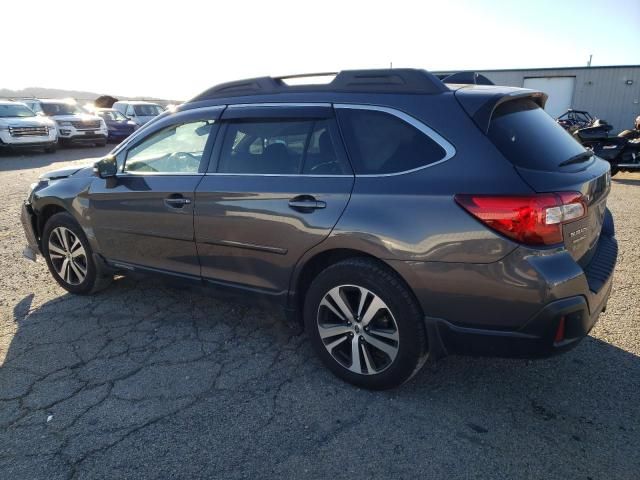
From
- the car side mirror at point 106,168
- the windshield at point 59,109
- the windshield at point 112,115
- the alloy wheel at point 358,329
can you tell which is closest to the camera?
the alloy wheel at point 358,329

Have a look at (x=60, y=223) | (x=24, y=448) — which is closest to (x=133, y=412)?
(x=24, y=448)

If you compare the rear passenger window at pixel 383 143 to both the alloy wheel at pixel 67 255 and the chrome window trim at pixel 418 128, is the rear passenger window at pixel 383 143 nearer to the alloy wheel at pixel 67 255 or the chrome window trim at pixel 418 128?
the chrome window trim at pixel 418 128

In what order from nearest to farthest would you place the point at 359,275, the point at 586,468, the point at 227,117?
the point at 586,468, the point at 359,275, the point at 227,117

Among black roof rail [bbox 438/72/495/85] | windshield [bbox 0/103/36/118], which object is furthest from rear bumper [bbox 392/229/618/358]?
windshield [bbox 0/103/36/118]

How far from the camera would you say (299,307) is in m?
3.15

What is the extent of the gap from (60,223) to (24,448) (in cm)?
237

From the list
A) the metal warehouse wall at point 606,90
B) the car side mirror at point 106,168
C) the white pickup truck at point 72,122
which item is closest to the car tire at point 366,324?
the car side mirror at point 106,168

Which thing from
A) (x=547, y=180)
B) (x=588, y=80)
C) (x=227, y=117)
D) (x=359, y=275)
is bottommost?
(x=588, y=80)

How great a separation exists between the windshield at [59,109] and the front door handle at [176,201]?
59.9 ft

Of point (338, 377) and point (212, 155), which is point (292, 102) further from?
point (338, 377)

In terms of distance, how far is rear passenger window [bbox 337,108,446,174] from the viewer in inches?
101

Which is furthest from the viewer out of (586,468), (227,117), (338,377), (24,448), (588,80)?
(588,80)

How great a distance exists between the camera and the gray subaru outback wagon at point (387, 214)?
7.63ft

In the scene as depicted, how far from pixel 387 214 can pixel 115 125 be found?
816 inches
